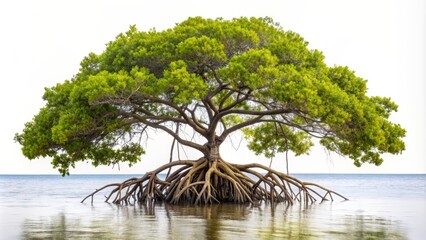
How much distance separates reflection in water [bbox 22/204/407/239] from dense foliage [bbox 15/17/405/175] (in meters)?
2.26

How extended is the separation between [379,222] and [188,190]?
243 inches

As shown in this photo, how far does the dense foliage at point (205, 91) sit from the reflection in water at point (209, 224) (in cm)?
226

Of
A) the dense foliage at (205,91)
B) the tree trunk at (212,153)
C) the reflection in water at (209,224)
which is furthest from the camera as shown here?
the tree trunk at (212,153)

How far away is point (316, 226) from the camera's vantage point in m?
14.7

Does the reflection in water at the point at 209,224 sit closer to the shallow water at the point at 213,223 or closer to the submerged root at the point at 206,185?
the shallow water at the point at 213,223

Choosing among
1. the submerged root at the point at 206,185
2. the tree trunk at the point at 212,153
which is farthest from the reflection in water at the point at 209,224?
the tree trunk at the point at 212,153

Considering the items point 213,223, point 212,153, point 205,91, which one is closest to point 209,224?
point 213,223

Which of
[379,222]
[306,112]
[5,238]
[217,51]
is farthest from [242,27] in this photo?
[5,238]

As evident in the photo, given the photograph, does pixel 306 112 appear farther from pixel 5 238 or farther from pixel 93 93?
pixel 5 238

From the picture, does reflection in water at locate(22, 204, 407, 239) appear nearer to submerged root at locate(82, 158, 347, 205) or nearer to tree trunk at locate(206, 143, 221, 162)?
submerged root at locate(82, 158, 347, 205)

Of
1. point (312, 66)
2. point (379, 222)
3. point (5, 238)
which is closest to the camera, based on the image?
point (5, 238)

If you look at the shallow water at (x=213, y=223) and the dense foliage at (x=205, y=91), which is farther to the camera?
the dense foliage at (x=205, y=91)

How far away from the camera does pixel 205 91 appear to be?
18531 millimetres

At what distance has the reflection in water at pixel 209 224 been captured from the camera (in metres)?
12.9
